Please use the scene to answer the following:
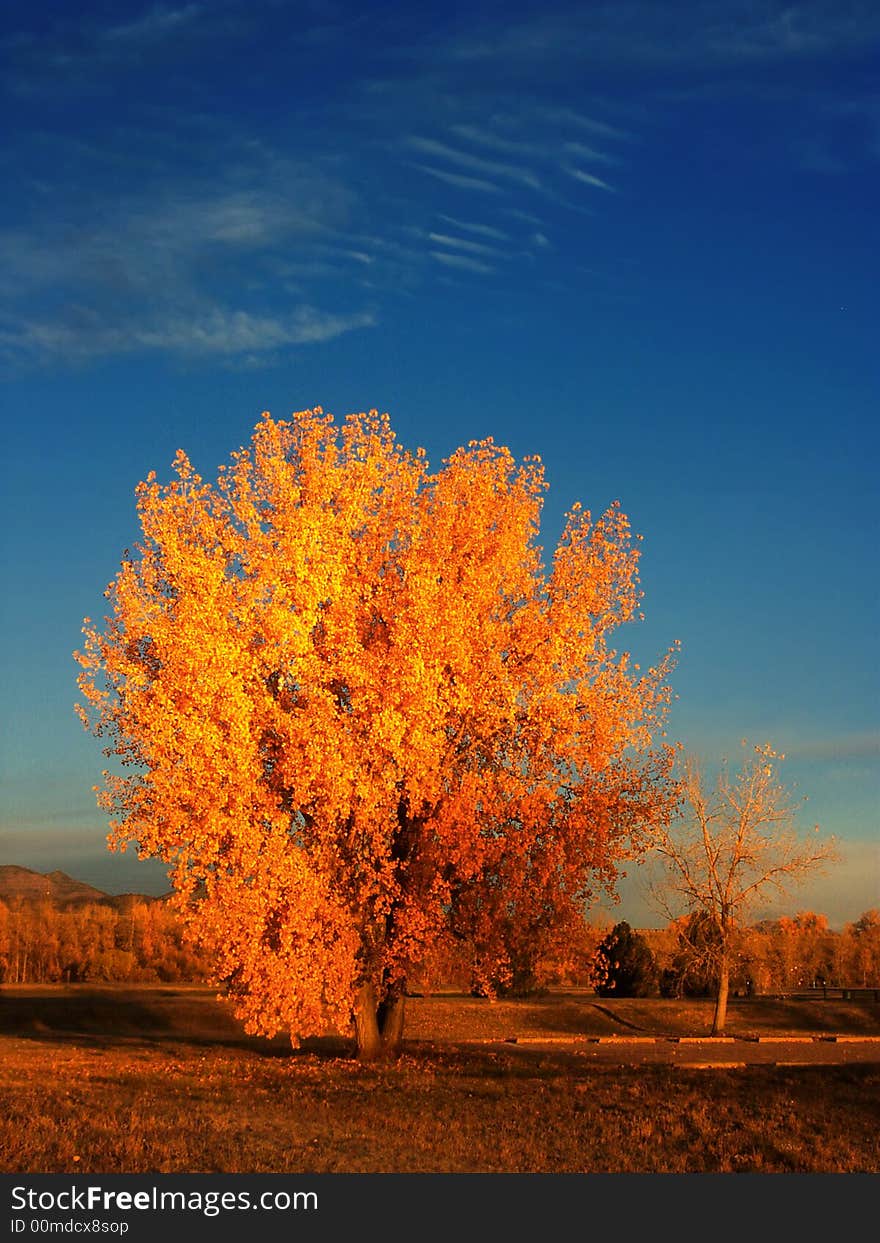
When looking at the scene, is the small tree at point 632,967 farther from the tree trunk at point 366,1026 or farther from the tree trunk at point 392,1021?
the tree trunk at point 366,1026

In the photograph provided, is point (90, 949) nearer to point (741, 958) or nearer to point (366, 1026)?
point (741, 958)

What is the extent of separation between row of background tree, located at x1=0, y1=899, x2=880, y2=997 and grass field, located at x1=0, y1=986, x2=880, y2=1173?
196 centimetres

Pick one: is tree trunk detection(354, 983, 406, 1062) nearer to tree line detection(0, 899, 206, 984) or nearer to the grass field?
the grass field

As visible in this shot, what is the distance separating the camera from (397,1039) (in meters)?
25.5

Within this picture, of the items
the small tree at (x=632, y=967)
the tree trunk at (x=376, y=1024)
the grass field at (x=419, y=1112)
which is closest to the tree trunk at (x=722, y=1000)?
the grass field at (x=419, y=1112)

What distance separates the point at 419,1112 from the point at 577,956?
8621 millimetres

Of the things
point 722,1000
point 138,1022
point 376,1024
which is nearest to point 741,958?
point 722,1000

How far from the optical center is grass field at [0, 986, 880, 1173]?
12164mm

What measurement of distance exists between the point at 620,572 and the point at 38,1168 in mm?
16283

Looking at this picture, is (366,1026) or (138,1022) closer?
(366,1026)

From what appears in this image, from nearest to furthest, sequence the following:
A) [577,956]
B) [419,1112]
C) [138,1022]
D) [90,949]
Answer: [419,1112] < [577,956] < [138,1022] < [90,949]

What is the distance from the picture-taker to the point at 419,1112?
15688 mm

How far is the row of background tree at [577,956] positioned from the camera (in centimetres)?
2400

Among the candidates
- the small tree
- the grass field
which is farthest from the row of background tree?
the grass field
